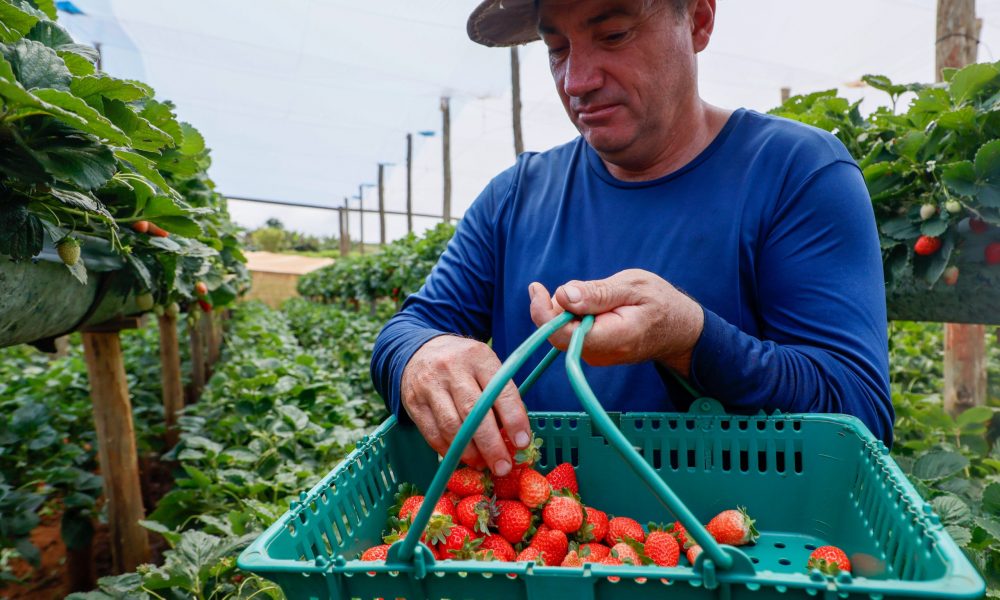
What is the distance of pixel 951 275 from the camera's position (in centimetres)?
237

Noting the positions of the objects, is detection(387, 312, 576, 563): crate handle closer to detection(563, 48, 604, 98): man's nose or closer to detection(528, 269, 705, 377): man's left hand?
detection(528, 269, 705, 377): man's left hand

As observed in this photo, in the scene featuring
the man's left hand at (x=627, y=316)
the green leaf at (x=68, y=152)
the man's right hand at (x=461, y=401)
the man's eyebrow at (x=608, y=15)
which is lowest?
the man's right hand at (x=461, y=401)

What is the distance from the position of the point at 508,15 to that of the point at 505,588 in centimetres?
157

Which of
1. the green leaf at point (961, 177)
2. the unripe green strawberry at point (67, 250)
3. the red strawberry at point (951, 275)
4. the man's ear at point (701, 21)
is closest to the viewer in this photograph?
the unripe green strawberry at point (67, 250)

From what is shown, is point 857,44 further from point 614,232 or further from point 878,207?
point 614,232

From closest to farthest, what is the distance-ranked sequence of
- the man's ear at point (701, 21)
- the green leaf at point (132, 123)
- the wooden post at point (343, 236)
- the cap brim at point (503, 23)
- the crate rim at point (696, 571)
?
the crate rim at point (696, 571)
the green leaf at point (132, 123)
the man's ear at point (701, 21)
the cap brim at point (503, 23)
the wooden post at point (343, 236)

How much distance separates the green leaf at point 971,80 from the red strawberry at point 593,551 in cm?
213

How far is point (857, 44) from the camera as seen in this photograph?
8.47 meters

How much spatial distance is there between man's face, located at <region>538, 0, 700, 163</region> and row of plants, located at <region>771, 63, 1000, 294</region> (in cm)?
123

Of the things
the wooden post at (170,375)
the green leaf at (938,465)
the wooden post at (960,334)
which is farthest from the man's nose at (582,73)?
the wooden post at (170,375)

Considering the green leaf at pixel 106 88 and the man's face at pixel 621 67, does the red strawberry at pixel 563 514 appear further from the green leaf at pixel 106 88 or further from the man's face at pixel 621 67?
the green leaf at pixel 106 88

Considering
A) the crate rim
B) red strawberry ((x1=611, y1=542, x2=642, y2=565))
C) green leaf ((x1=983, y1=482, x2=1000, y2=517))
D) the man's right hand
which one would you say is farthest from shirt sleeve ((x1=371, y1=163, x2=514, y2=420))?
green leaf ((x1=983, y1=482, x2=1000, y2=517))

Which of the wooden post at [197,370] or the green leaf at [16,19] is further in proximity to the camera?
the wooden post at [197,370]

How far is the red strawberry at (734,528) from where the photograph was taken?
4.08ft
